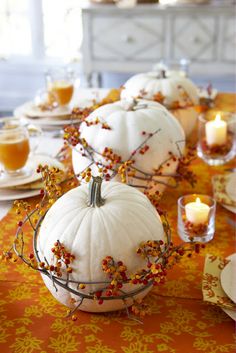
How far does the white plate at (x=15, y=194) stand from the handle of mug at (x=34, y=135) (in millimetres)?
265

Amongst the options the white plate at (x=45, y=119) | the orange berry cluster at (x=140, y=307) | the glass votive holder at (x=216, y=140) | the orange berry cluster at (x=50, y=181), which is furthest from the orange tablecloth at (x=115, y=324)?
the white plate at (x=45, y=119)

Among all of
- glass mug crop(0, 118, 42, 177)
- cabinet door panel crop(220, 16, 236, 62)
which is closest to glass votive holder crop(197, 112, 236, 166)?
glass mug crop(0, 118, 42, 177)

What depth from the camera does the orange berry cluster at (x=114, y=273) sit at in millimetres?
637

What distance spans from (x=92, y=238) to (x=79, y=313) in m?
0.14

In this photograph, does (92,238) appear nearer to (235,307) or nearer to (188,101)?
(235,307)

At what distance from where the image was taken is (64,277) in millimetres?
672

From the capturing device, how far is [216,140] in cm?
132

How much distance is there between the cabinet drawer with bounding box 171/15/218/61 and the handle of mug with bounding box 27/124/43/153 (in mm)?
1981

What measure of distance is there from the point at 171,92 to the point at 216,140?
19 centimetres

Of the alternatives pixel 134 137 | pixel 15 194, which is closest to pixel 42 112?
pixel 15 194

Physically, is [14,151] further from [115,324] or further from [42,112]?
[115,324]

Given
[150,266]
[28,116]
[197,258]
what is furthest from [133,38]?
[150,266]

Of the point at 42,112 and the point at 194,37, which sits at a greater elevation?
the point at 194,37

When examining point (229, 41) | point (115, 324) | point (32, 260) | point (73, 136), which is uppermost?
point (229, 41)
